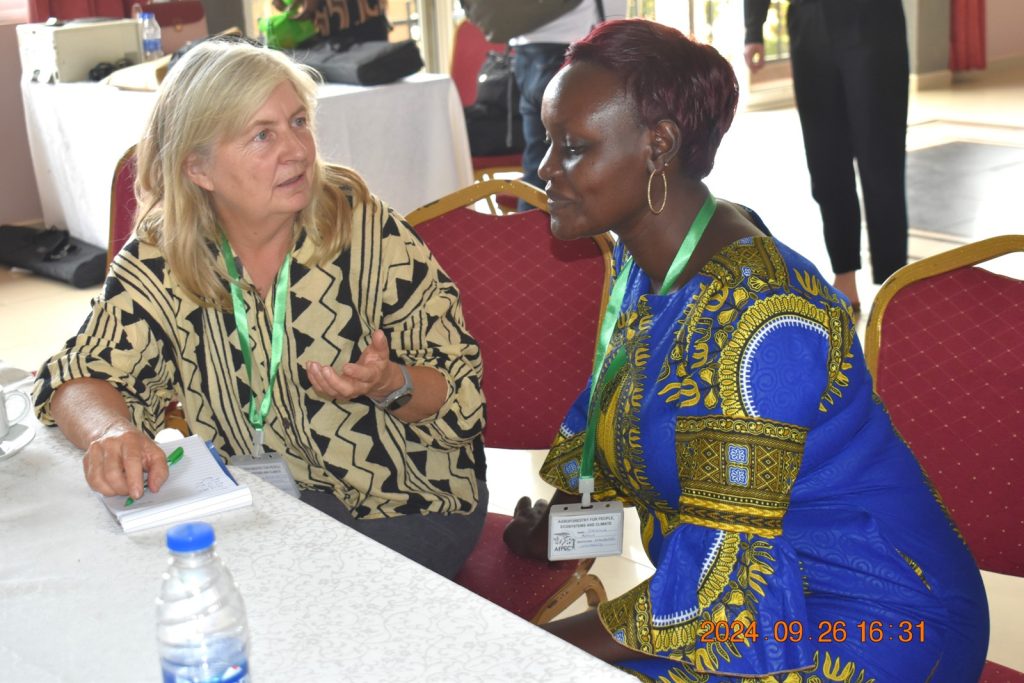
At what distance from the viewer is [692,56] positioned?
5.30ft

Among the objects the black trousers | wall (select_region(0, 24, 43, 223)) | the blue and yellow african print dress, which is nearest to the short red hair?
the blue and yellow african print dress

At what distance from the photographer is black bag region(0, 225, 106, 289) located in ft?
18.5

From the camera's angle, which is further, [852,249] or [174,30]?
[174,30]

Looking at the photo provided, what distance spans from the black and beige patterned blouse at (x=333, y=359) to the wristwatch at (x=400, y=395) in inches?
3.3

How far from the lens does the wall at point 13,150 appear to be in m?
6.48

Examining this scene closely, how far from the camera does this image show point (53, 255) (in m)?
5.81

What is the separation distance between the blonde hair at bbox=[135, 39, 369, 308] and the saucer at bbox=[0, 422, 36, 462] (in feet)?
1.06

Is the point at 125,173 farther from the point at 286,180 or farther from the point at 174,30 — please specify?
the point at 174,30

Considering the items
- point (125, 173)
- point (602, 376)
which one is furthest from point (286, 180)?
point (125, 173)

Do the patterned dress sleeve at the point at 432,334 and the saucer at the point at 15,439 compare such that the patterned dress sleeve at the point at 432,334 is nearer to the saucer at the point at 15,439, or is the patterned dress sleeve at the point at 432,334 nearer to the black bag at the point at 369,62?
the saucer at the point at 15,439

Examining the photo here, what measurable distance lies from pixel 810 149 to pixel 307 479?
3056 mm

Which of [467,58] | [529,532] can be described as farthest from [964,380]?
[467,58]

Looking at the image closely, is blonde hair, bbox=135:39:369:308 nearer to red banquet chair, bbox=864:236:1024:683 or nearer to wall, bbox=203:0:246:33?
red banquet chair, bbox=864:236:1024:683

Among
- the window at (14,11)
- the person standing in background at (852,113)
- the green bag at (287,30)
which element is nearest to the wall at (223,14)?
the window at (14,11)
